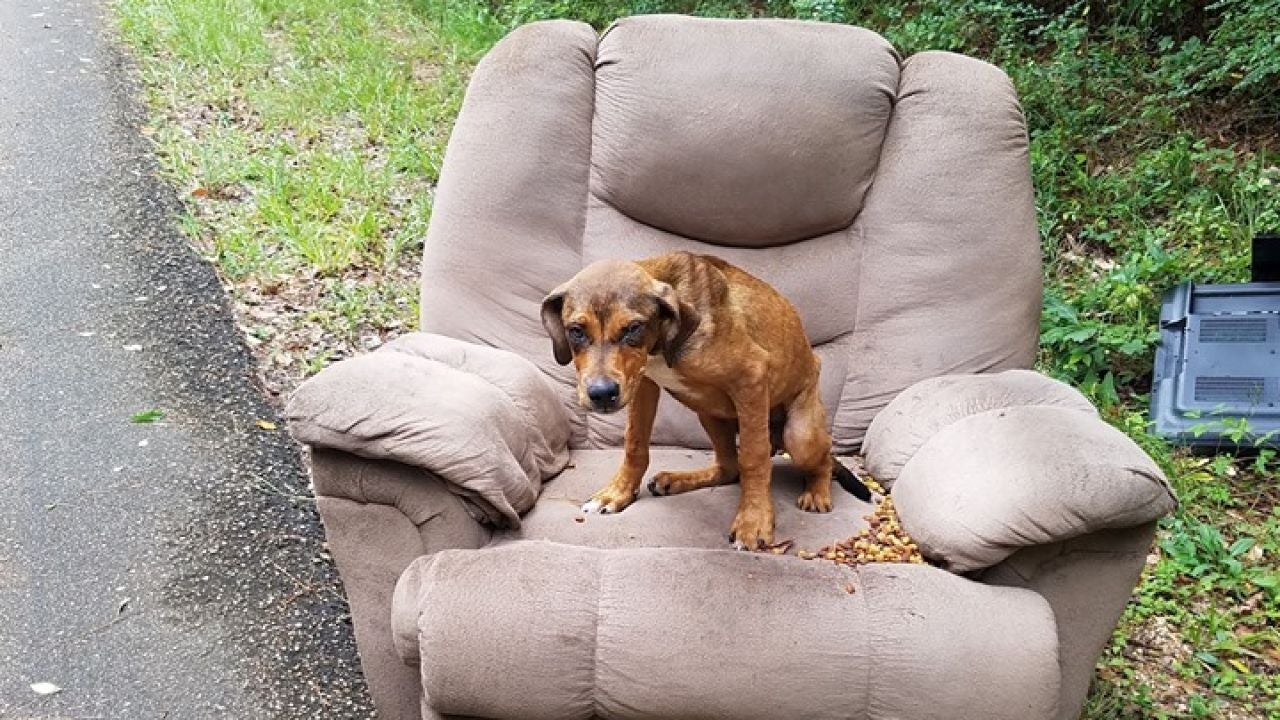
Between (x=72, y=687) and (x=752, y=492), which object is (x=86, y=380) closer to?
(x=72, y=687)

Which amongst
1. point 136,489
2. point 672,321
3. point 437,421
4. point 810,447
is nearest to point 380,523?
point 437,421

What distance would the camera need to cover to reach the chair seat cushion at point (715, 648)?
2768mm

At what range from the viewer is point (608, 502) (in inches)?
133

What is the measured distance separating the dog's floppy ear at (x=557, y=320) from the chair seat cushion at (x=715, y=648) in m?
0.55

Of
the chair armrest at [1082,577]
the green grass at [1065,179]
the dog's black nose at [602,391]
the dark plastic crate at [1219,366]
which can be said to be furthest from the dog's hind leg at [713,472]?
the dark plastic crate at [1219,366]

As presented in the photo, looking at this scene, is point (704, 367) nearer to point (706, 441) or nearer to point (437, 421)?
point (437, 421)

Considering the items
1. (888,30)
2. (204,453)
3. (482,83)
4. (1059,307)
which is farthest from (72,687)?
(888,30)

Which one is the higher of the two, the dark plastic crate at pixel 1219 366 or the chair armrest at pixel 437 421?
the chair armrest at pixel 437 421

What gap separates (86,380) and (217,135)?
229 cm

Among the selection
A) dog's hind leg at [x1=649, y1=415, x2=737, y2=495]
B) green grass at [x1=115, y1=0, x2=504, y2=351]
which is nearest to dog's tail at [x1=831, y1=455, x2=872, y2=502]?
dog's hind leg at [x1=649, y1=415, x2=737, y2=495]

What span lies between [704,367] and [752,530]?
477 mm

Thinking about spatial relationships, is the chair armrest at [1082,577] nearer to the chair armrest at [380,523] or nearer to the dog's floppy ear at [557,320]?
the dog's floppy ear at [557,320]

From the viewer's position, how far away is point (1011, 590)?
9.66 ft

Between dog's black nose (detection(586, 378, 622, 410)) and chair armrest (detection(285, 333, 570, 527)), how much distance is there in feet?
1.38
